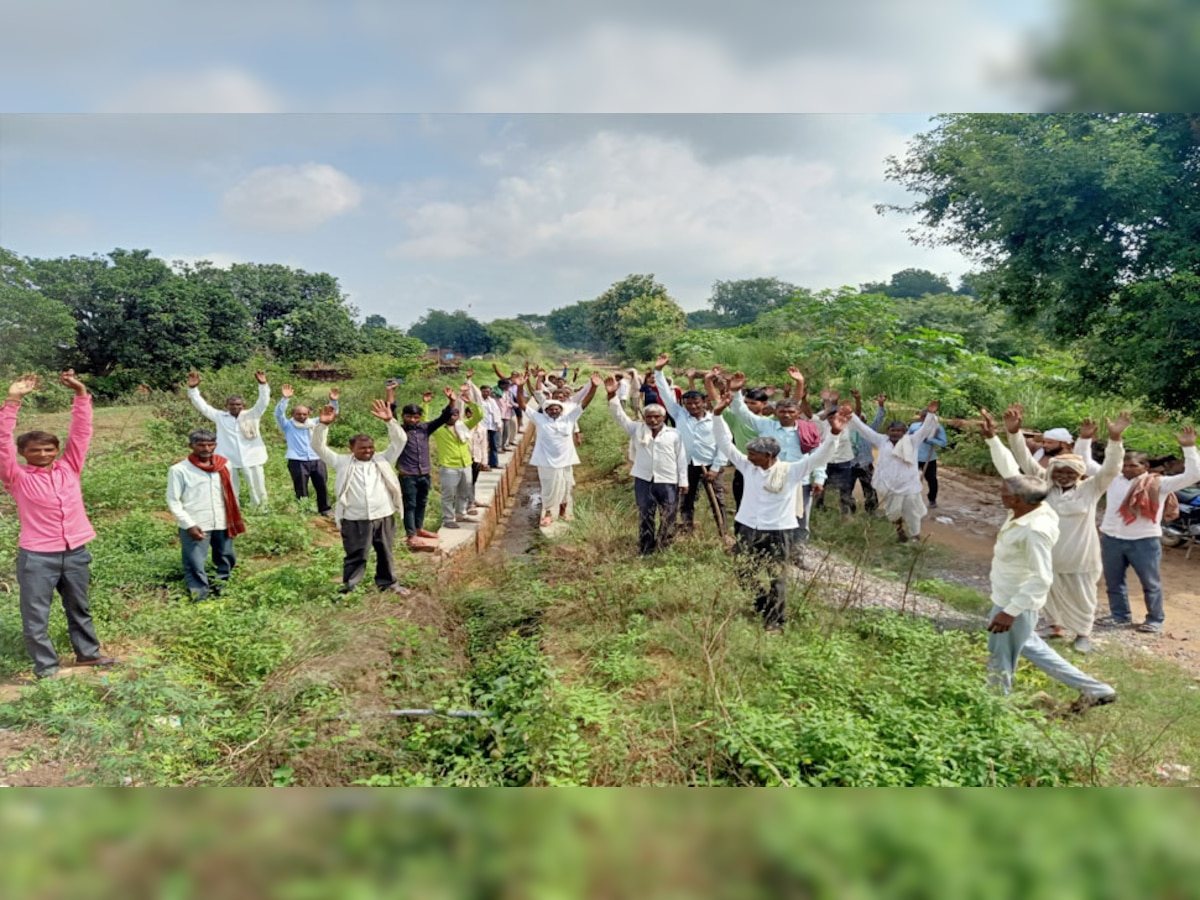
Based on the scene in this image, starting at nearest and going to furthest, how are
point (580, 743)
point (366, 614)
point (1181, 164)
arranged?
point (580, 743), point (1181, 164), point (366, 614)

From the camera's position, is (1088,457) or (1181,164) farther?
(1088,457)

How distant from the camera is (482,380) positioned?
1178 centimetres

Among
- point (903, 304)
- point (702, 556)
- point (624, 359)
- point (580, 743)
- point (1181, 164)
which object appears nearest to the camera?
point (580, 743)

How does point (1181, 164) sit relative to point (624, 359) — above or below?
above

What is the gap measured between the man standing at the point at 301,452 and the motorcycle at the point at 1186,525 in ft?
25.8

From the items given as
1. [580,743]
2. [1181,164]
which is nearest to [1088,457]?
[1181,164]

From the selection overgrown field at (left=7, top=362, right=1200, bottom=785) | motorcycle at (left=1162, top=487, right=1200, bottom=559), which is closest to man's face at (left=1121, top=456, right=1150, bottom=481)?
overgrown field at (left=7, top=362, right=1200, bottom=785)

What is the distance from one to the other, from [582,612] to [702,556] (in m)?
1.39

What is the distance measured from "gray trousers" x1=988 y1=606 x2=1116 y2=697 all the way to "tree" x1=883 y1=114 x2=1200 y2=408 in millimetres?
2126

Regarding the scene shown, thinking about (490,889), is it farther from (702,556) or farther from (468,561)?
(468,561)

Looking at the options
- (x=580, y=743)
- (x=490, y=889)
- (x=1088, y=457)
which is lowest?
(x=580, y=743)

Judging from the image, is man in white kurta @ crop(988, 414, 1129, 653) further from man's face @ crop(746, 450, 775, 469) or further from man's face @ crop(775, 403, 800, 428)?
man's face @ crop(775, 403, 800, 428)

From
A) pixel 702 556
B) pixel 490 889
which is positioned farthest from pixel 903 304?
pixel 490 889

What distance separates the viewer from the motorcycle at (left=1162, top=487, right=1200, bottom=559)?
6.10 meters
